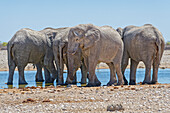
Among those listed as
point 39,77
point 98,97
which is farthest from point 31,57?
point 98,97

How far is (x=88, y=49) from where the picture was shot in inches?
648

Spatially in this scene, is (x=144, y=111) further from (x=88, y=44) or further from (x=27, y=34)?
(x=27, y=34)

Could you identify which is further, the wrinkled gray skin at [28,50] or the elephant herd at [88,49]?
the wrinkled gray skin at [28,50]

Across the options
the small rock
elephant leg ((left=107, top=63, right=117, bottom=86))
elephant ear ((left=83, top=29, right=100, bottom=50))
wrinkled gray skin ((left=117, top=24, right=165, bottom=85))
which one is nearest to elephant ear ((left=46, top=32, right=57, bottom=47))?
wrinkled gray skin ((left=117, top=24, right=165, bottom=85))

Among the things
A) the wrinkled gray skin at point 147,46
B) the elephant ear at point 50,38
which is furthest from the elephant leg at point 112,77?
the elephant ear at point 50,38

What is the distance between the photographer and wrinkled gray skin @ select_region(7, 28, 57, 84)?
20906 mm

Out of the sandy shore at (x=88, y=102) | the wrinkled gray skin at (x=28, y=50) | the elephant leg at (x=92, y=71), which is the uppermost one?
the wrinkled gray skin at (x=28, y=50)

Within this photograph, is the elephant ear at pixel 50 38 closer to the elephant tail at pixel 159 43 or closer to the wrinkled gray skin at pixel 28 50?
the wrinkled gray skin at pixel 28 50

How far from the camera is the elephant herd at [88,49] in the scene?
1650 centimetres

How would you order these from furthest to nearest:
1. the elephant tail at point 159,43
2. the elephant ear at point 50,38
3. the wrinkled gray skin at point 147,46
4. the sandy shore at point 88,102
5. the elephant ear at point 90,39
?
the elephant ear at point 50,38, the wrinkled gray skin at point 147,46, the elephant tail at point 159,43, the elephant ear at point 90,39, the sandy shore at point 88,102

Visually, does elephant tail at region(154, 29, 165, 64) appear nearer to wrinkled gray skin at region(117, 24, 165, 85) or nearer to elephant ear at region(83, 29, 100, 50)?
wrinkled gray skin at region(117, 24, 165, 85)

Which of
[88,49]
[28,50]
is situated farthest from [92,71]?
[28,50]

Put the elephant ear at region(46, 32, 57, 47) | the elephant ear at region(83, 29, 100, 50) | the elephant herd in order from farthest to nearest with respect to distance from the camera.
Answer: the elephant ear at region(46, 32, 57, 47), the elephant herd, the elephant ear at region(83, 29, 100, 50)

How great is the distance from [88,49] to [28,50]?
581 cm
